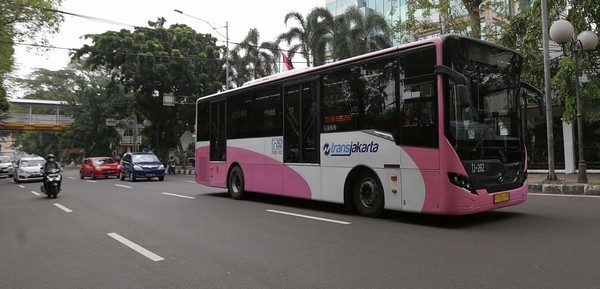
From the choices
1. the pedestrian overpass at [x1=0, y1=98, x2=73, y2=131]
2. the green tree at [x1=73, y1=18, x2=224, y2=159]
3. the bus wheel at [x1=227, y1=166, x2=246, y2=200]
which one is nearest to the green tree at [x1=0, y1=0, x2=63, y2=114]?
the green tree at [x1=73, y1=18, x2=224, y2=159]

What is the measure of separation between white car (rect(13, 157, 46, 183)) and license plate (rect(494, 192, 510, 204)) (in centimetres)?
2511

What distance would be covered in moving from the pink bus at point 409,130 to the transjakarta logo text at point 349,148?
0.07 feet

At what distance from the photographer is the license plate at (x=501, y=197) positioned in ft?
24.4

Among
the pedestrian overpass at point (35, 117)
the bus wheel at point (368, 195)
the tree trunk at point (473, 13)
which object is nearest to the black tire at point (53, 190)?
the bus wheel at point (368, 195)

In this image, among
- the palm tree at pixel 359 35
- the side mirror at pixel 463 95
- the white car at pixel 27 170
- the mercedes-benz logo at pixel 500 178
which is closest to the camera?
the side mirror at pixel 463 95

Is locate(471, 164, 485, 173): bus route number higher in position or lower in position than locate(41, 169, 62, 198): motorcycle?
higher

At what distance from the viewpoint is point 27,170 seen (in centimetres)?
Answer: 2541

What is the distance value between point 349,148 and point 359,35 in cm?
2153

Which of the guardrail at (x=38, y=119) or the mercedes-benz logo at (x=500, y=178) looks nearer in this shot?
the mercedes-benz logo at (x=500, y=178)

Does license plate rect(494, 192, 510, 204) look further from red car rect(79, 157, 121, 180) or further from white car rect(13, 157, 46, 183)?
white car rect(13, 157, 46, 183)

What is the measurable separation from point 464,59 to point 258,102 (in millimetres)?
5686

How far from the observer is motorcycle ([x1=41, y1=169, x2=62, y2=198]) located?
48.4ft

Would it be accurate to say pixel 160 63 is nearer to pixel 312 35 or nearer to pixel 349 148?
pixel 312 35

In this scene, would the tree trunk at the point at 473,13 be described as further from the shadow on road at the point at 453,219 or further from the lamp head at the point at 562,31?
the shadow on road at the point at 453,219
